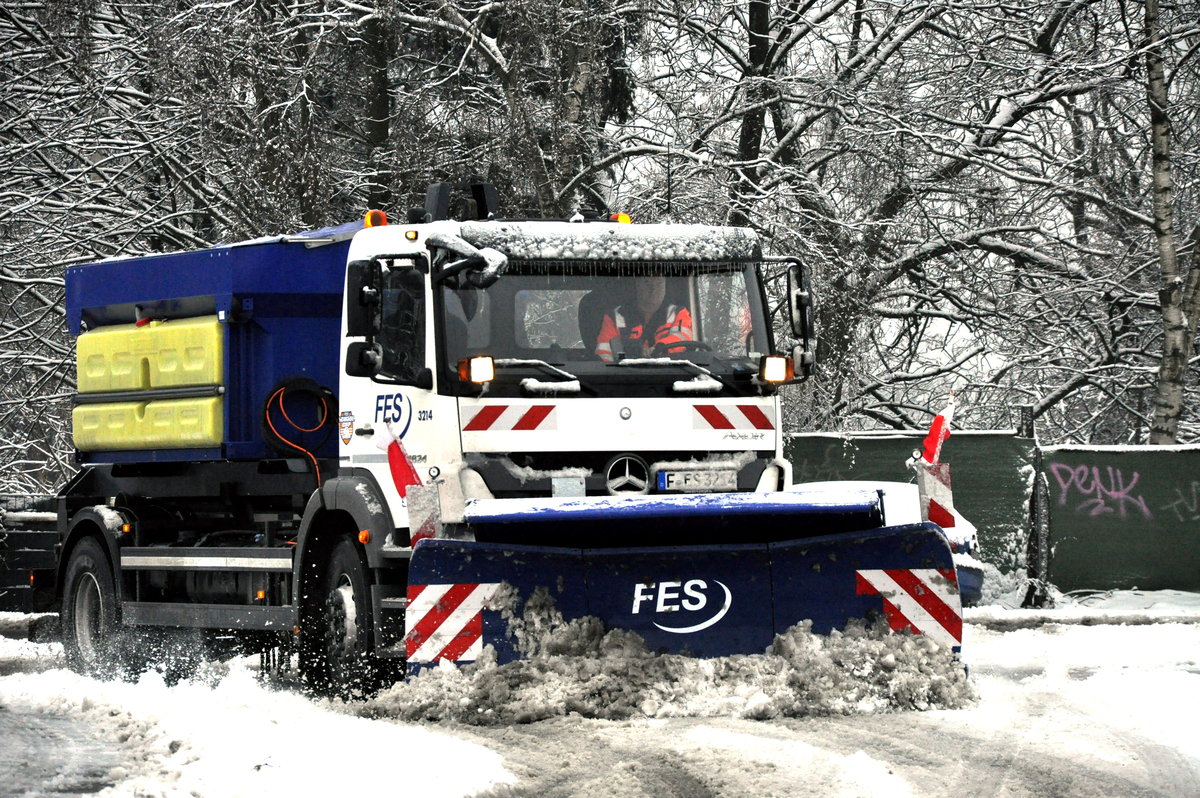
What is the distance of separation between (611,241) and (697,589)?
2.12m

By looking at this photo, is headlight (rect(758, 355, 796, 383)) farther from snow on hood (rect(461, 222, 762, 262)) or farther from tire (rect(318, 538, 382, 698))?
tire (rect(318, 538, 382, 698))

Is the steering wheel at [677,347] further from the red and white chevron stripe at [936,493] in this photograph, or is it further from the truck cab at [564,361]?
the red and white chevron stripe at [936,493]

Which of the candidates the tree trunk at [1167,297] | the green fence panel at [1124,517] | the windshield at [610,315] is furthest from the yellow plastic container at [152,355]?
the tree trunk at [1167,297]

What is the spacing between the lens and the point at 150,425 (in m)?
10.8

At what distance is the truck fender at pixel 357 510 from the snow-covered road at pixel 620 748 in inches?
33.1

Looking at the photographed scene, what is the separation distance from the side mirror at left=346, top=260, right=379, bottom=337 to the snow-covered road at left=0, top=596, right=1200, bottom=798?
80.8 inches

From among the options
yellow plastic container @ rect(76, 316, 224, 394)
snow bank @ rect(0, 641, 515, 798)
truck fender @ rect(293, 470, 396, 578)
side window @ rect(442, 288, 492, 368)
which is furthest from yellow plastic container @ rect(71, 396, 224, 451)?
side window @ rect(442, 288, 492, 368)

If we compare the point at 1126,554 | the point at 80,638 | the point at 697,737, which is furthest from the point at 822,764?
the point at 1126,554

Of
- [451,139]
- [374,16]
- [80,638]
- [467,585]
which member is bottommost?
[80,638]

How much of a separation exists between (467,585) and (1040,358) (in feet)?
38.6

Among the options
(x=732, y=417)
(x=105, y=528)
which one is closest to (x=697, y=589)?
(x=732, y=417)

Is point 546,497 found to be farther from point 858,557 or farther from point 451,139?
point 451,139

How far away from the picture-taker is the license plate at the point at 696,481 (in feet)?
27.8

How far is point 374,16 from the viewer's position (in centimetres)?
1845
